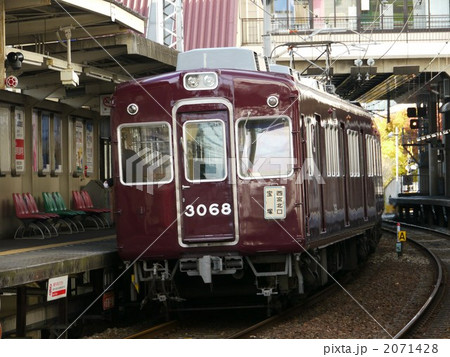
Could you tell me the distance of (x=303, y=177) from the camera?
11656mm

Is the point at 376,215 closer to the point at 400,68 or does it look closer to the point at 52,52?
the point at 52,52

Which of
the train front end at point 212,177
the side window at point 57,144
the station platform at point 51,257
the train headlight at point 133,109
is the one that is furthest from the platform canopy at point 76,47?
the train front end at point 212,177

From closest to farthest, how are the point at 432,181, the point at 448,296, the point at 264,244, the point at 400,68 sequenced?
the point at 264,244, the point at 448,296, the point at 400,68, the point at 432,181

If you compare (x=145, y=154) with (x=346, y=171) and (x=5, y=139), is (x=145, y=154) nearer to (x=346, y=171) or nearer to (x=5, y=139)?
(x=346, y=171)

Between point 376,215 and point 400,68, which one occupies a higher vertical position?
point 400,68

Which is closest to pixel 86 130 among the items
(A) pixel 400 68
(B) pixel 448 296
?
(B) pixel 448 296

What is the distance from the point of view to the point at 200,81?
11.5 m

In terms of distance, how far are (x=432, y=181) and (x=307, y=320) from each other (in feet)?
105

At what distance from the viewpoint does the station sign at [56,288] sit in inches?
417

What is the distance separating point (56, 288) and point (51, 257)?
0.70 meters

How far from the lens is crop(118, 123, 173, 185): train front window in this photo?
1159cm

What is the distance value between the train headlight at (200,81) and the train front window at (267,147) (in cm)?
56

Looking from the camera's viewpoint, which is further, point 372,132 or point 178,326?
point 372,132

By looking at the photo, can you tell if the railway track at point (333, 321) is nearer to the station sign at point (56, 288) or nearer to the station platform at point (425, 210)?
the station sign at point (56, 288)
